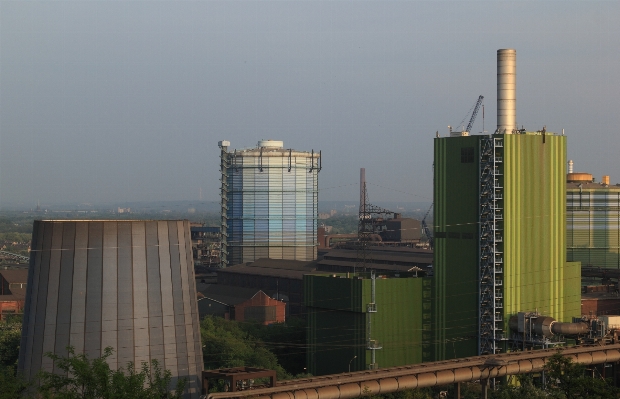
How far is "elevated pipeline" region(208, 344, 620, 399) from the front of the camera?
28906 mm

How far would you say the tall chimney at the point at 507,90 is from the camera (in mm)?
50469

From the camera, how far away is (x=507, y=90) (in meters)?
51.0

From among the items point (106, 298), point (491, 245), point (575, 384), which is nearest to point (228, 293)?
point (491, 245)

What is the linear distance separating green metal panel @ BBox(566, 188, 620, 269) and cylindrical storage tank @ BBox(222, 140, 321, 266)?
24.3m

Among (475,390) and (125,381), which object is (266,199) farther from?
(125,381)

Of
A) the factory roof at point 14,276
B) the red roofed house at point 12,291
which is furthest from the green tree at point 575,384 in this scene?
the factory roof at point 14,276

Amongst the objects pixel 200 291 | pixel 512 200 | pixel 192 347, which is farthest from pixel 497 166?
pixel 200 291

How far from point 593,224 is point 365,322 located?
133 ft

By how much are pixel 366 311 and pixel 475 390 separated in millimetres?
6437

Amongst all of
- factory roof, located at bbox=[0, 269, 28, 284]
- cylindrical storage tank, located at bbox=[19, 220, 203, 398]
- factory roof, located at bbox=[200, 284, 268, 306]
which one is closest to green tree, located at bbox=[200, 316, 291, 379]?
factory roof, located at bbox=[200, 284, 268, 306]

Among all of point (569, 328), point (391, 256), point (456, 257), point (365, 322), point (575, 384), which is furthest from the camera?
point (391, 256)

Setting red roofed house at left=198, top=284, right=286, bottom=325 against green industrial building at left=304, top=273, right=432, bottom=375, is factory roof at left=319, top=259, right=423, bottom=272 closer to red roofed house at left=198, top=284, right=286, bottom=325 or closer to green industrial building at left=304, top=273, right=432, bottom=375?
red roofed house at left=198, top=284, right=286, bottom=325

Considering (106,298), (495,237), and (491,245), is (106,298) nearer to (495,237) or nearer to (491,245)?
(491,245)

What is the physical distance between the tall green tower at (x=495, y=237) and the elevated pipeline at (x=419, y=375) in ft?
23.6
